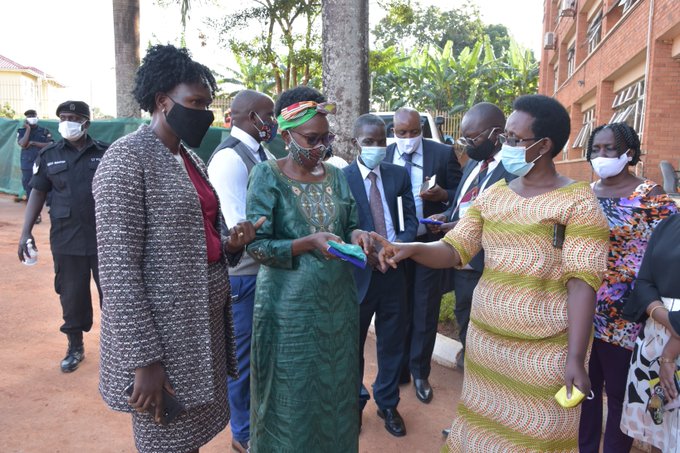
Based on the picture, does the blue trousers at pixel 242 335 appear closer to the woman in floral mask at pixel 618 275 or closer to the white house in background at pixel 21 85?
the woman in floral mask at pixel 618 275

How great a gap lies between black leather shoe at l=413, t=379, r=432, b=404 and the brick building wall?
7.50 m

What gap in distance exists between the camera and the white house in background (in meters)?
38.5

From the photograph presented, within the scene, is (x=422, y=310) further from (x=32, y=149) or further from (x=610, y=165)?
(x=32, y=149)

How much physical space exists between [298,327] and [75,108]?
10.6 feet

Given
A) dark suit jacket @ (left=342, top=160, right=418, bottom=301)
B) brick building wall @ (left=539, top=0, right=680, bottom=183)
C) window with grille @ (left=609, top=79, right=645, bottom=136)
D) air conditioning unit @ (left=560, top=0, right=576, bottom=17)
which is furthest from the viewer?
air conditioning unit @ (left=560, top=0, right=576, bottom=17)

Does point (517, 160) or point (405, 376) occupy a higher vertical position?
point (517, 160)

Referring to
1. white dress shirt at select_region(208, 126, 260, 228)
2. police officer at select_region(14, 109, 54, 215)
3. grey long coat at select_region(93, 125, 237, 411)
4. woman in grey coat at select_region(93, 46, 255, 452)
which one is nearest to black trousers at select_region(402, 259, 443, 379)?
white dress shirt at select_region(208, 126, 260, 228)

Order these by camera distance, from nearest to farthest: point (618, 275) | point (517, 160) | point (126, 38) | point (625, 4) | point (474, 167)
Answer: point (517, 160), point (618, 275), point (474, 167), point (126, 38), point (625, 4)

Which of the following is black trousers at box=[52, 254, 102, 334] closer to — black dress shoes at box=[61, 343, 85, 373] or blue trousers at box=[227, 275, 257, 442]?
black dress shoes at box=[61, 343, 85, 373]

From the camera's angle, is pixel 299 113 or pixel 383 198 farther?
pixel 383 198

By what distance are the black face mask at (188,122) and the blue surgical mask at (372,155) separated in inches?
65.7

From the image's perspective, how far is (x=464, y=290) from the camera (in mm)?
3723

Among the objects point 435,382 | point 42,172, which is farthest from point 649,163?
point 42,172

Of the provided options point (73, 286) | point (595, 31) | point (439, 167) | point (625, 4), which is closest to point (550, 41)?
point (595, 31)
